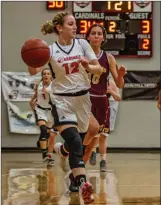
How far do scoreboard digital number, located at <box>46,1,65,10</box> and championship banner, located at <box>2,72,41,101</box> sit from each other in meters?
1.63

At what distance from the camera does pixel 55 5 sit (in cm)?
1220

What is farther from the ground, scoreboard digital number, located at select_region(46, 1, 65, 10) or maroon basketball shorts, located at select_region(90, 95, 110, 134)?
scoreboard digital number, located at select_region(46, 1, 65, 10)

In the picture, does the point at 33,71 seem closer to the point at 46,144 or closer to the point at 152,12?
Answer: the point at 46,144

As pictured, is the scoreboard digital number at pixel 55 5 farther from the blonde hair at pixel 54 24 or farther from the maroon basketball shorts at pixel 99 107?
the blonde hair at pixel 54 24

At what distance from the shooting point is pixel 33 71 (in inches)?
193

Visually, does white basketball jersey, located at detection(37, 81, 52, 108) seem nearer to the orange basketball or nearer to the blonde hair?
the blonde hair

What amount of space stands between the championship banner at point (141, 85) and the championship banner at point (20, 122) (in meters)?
2.25

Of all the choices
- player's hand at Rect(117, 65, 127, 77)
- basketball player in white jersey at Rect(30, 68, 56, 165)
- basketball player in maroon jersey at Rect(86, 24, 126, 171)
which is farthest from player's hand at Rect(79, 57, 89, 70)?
basketball player in white jersey at Rect(30, 68, 56, 165)

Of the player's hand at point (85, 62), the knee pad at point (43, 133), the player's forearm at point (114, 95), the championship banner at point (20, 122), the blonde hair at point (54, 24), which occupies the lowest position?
the championship banner at point (20, 122)

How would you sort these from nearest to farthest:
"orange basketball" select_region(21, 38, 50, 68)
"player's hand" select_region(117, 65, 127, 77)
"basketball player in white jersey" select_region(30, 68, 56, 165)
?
1. "orange basketball" select_region(21, 38, 50, 68)
2. "player's hand" select_region(117, 65, 127, 77)
3. "basketball player in white jersey" select_region(30, 68, 56, 165)

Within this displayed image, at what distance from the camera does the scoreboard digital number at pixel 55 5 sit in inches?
475

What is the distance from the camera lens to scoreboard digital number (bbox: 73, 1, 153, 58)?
38.6ft

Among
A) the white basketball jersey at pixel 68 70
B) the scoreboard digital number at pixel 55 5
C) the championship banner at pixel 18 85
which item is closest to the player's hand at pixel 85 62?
the white basketball jersey at pixel 68 70

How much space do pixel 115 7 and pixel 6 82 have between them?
122 inches
